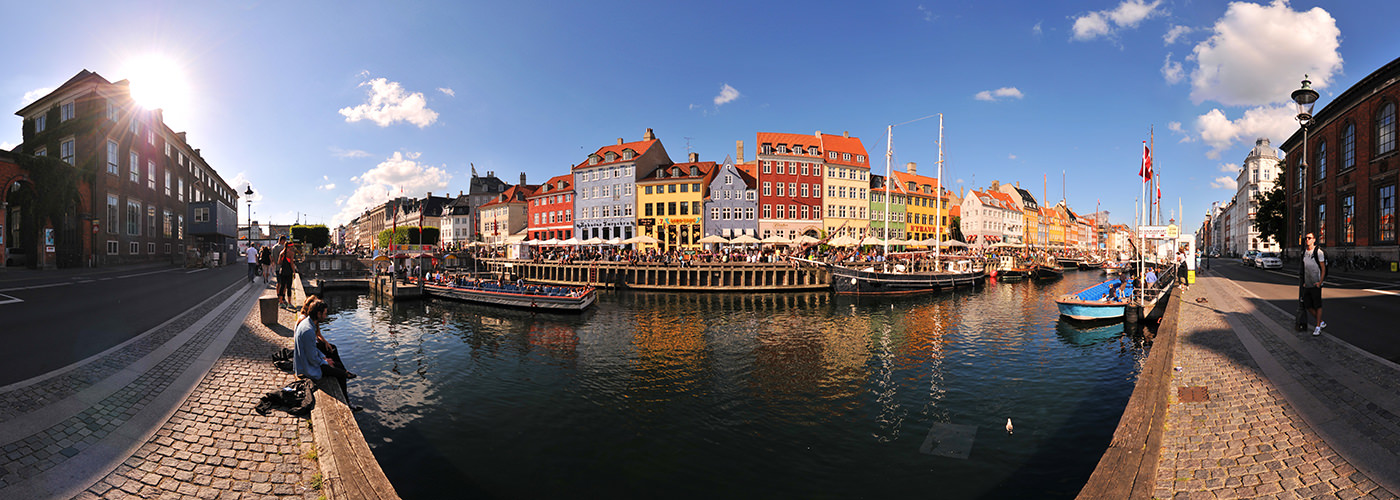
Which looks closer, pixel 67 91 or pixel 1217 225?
pixel 67 91

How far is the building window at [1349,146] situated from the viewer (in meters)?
40.8

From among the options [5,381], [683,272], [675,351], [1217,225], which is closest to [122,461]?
[5,381]

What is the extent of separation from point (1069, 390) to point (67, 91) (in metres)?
63.8

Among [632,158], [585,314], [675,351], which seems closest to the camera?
[675,351]

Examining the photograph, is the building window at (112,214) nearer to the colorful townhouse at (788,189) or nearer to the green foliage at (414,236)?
the colorful townhouse at (788,189)

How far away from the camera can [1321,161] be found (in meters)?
47.2

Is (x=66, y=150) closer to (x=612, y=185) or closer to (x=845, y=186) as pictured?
(x=612, y=185)

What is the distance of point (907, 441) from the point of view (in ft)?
36.4

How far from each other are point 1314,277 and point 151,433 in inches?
843

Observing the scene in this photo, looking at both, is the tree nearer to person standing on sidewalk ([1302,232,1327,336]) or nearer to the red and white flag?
the red and white flag

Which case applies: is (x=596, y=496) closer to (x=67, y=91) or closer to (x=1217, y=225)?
(x=67, y=91)

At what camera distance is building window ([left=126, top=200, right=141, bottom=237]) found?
4519 cm

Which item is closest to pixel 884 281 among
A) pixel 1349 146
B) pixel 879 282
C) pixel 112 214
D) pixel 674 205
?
pixel 879 282

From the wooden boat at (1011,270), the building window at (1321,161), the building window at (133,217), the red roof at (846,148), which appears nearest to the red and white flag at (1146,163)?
the building window at (1321,161)
